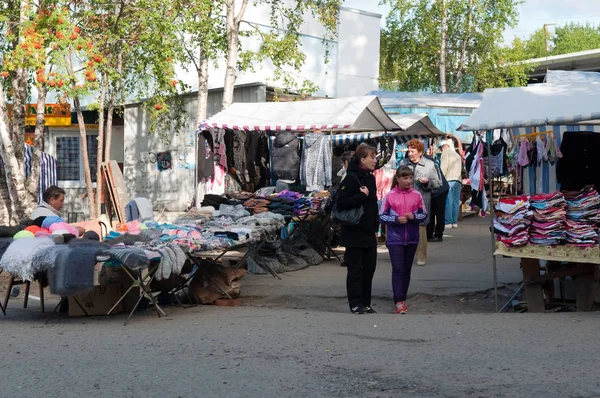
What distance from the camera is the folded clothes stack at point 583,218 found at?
9586mm

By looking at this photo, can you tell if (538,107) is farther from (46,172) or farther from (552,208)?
(46,172)

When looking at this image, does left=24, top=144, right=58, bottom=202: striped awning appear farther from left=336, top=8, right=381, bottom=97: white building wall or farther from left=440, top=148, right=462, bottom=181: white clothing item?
left=336, top=8, right=381, bottom=97: white building wall

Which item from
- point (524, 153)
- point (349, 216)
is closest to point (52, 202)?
point (349, 216)

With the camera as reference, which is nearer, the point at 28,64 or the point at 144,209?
the point at 144,209

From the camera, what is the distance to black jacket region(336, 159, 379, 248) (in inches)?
387

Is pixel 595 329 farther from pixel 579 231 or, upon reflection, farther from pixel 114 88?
pixel 114 88

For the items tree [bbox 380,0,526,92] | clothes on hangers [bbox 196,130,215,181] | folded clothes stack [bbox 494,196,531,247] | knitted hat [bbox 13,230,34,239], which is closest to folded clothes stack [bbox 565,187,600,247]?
folded clothes stack [bbox 494,196,531,247]

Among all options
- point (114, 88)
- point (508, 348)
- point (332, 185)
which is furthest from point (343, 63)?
point (508, 348)

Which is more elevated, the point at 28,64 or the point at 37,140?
the point at 28,64

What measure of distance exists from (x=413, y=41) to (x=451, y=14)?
212 centimetres

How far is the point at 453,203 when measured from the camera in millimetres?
19922

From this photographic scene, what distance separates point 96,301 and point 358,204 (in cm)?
321

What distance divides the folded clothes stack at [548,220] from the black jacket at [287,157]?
7.33m

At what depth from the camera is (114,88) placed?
23125 millimetres
